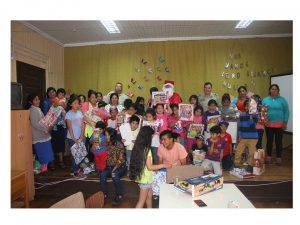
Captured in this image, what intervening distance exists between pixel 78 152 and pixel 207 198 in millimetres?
2418

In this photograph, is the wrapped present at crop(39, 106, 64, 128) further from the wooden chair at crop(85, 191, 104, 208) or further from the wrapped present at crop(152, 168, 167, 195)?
the wooden chair at crop(85, 191, 104, 208)

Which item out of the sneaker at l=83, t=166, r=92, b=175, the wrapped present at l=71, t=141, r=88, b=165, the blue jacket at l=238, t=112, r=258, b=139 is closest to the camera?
the wrapped present at l=71, t=141, r=88, b=165

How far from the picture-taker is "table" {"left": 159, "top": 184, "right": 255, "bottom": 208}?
73.8 inches

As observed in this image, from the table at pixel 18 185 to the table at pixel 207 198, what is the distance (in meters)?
1.41

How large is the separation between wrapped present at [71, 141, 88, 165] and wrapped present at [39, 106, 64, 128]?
483 mm

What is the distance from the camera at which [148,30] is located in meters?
5.68

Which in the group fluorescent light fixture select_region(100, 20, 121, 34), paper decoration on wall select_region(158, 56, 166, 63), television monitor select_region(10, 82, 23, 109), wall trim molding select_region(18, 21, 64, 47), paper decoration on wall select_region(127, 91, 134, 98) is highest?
fluorescent light fixture select_region(100, 20, 121, 34)

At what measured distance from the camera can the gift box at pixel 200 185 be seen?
6.67 feet

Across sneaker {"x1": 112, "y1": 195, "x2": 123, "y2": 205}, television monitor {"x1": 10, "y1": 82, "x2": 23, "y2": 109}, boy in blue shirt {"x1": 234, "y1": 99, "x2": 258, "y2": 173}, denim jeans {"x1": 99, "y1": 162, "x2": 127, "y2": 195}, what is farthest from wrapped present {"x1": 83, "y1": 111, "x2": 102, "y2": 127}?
boy in blue shirt {"x1": 234, "y1": 99, "x2": 258, "y2": 173}

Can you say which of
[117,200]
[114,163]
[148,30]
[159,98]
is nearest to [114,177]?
[114,163]

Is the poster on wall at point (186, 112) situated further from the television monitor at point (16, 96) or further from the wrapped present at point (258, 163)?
the television monitor at point (16, 96)
